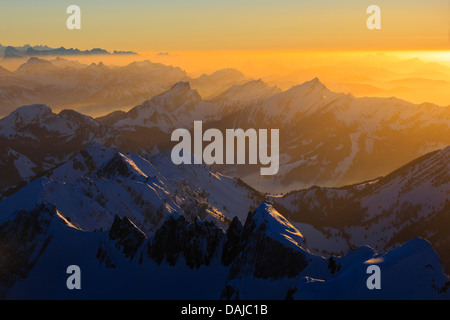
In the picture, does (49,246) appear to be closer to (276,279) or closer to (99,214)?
(99,214)

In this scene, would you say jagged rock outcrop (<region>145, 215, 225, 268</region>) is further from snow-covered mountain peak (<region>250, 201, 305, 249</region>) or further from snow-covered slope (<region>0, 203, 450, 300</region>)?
snow-covered mountain peak (<region>250, 201, 305, 249</region>)

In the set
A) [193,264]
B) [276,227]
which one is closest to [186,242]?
[193,264]

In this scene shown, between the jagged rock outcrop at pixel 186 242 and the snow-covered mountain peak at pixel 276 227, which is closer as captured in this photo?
the snow-covered mountain peak at pixel 276 227

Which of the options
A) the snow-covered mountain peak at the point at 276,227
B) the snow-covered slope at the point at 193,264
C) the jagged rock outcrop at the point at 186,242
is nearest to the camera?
the snow-covered slope at the point at 193,264

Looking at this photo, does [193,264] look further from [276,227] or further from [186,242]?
[276,227]

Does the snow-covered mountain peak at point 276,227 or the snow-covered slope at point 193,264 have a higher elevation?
the snow-covered mountain peak at point 276,227

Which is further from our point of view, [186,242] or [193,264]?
[186,242]

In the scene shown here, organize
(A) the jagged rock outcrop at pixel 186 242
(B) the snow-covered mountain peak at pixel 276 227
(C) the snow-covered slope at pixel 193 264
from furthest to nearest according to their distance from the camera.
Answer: (A) the jagged rock outcrop at pixel 186 242 → (B) the snow-covered mountain peak at pixel 276 227 → (C) the snow-covered slope at pixel 193 264

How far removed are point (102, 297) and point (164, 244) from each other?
927 inches

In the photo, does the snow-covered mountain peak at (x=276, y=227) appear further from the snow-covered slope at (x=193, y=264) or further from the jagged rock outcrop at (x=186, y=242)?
the jagged rock outcrop at (x=186, y=242)

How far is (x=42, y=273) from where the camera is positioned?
150 meters

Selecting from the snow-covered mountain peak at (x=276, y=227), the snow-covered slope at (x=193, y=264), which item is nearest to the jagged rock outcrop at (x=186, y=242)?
the snow-covered slope at (x=193, y=264)
